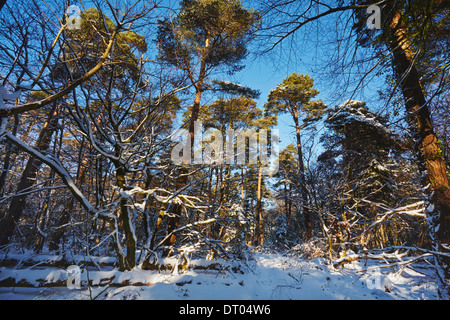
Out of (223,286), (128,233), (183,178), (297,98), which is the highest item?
(297,98)

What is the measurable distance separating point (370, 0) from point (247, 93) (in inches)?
298

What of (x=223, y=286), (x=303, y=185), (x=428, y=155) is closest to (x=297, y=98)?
(x=303, y=185)

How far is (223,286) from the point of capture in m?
3.76

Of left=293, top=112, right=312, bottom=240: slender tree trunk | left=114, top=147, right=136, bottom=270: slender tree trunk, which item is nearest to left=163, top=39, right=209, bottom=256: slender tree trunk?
left=114, top=147, right=136, bottom=270: slender tree trunk

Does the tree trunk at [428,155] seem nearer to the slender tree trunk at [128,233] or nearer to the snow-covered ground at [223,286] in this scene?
the snow-covered ground at [223,286]

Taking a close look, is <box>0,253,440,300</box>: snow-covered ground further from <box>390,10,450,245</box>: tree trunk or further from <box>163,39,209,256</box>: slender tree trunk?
<box>163,39,209,256</box>: slender tree trunk

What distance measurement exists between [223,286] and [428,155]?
5170mm

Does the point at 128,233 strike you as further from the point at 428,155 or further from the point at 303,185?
the point at 428,155

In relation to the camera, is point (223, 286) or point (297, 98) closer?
point (223, 286)

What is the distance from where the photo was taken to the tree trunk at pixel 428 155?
332cm

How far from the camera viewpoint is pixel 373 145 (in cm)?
915

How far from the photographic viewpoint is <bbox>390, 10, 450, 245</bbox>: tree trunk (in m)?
Answer: 3.32

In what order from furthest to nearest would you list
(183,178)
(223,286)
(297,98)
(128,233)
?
(297,98), (183,178), (128,233), (223,286)
